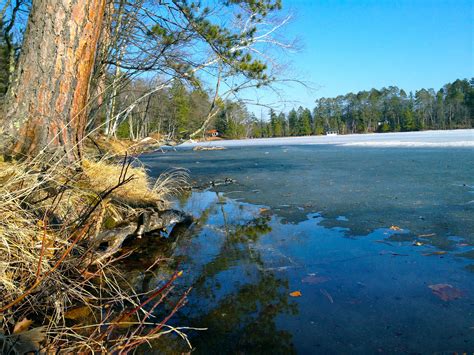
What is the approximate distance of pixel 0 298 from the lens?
1.50 meters

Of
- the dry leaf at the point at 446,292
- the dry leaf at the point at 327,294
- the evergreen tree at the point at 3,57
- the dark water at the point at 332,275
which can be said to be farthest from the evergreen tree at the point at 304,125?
the dry leaf at the point at 327,294

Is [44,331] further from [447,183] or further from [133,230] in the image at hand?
[447,183]

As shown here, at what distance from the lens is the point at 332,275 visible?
8.12 ft

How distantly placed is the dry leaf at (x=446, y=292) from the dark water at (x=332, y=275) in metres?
0.01

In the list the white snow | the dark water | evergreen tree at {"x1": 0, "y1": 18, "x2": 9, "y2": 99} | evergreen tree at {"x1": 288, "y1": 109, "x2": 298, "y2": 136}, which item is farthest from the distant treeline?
the dark water

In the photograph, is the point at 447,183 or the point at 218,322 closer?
the point at 218,322

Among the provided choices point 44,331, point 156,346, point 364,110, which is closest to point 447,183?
point 156,346

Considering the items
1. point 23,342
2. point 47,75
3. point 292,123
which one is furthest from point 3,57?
point 292,123

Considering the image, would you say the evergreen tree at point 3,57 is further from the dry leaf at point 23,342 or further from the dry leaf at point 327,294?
the dry leaf at point 327,294

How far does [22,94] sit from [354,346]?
2807 millimetres

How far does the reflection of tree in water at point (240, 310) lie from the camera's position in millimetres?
1680

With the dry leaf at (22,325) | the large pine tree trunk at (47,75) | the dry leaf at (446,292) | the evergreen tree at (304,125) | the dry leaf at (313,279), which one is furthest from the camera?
the evergreen tree at (304,125)

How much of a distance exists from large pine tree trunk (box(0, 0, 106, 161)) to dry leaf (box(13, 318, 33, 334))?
54.1 inches

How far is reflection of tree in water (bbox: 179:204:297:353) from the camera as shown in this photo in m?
1.68
